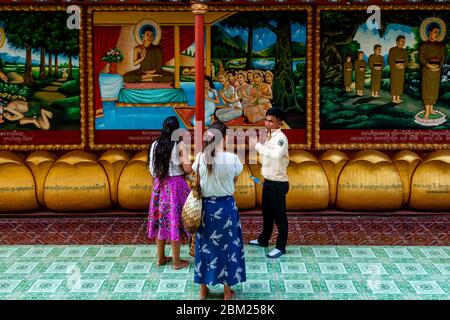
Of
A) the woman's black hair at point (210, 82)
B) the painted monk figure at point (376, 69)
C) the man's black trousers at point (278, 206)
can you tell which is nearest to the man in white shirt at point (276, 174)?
the man's black trousers at point (278, 206)

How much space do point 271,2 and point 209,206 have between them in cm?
384

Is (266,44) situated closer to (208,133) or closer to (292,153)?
(292,153)

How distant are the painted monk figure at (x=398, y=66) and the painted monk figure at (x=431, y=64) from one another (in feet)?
0.79

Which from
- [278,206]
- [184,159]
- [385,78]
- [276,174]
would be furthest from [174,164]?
[385,78]

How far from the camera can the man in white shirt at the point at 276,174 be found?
6301 mm

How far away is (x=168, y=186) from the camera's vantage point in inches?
238

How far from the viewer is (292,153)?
845 cm

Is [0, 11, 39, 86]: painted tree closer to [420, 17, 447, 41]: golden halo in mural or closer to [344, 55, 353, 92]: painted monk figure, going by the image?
[344, 55, 353, 92]: painted monk figure

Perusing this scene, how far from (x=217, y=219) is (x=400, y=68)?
14.3 feet

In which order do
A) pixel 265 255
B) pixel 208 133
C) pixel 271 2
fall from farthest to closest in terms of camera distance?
pixel 271 2 → pixel 265 255 → pixel 208 133

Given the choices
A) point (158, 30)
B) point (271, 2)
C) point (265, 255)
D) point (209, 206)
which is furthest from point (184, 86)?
point (209, 206)

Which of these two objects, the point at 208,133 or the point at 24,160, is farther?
the point at 24,160

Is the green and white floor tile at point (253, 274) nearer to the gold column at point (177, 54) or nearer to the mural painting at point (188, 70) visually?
the mural painting at point (188, 70)

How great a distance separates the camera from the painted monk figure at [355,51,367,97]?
838 centimetres
